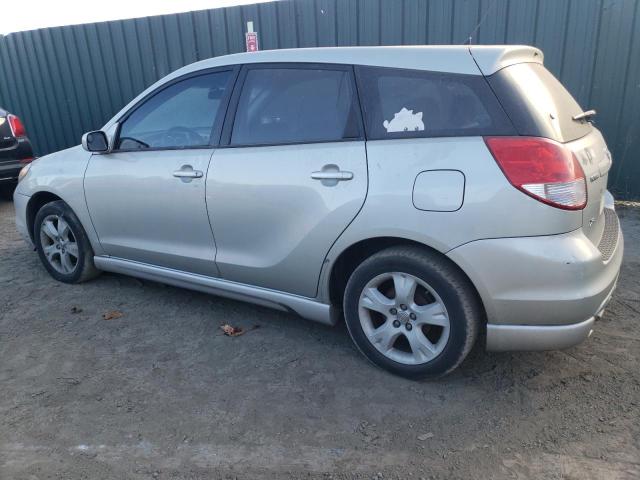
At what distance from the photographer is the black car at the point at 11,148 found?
686 centimetres

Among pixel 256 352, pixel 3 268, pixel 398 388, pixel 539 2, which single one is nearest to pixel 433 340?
pixel 398 388

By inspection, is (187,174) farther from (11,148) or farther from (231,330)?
(11,148)

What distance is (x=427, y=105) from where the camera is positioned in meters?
2.67

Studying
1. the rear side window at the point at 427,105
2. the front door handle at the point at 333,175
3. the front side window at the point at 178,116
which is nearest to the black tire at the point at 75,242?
the front side window at the point at 178,116

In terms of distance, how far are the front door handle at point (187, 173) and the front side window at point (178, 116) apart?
165 millimetres

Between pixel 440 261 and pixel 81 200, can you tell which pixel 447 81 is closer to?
pixel 440 261

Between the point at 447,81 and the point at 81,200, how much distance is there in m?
2.85

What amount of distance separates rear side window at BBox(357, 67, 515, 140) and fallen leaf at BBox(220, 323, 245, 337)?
5.15 ft

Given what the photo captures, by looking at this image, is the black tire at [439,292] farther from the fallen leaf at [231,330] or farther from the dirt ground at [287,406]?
the fallen leaf at [231,330]

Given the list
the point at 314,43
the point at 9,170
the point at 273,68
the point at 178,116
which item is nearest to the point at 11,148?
the point at 9,170

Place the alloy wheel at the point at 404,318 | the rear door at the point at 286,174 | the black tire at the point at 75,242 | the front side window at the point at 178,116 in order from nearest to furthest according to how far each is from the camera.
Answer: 1. the alloy wheel at the point at 404,318
2. the rear door at the point at 286,174
3. the front side window at the point at 178,116
4. the black tire at the point at 75,242

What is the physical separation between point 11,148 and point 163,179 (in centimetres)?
457

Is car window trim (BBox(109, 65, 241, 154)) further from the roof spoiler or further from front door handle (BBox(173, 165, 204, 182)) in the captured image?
the roof spoiler

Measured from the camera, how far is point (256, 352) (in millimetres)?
3287
